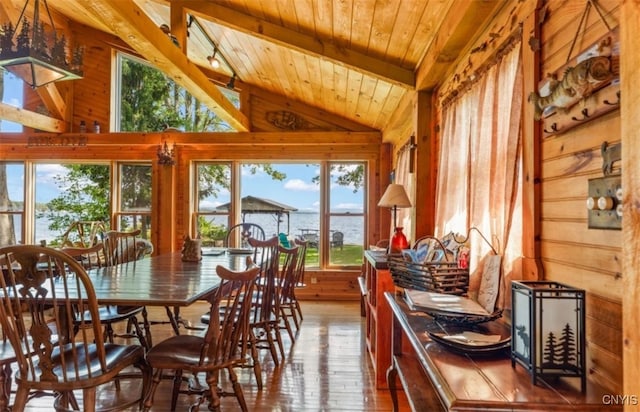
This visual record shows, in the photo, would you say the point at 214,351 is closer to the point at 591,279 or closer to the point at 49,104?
the point at 591,279

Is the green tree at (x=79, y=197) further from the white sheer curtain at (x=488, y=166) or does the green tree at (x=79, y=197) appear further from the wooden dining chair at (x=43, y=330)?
the white sheer curtain at (x=488, y=166)

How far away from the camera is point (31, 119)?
4965mm

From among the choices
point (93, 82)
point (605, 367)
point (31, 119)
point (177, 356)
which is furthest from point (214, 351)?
point (93, 82)

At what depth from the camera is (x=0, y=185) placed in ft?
19.1

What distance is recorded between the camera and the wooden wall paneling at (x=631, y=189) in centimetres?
76

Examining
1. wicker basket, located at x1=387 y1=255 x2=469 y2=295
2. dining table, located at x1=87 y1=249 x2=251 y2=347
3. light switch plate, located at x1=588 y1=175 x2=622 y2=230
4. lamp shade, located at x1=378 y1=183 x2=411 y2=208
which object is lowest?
dining table, located at x1=87 y1=249 x2=251 y2=347

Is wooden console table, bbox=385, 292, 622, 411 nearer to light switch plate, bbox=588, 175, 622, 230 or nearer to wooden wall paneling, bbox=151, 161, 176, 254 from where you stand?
light switch plate, bbox=588, 175, 622, 230

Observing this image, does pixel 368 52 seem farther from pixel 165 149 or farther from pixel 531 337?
pixel 165 149

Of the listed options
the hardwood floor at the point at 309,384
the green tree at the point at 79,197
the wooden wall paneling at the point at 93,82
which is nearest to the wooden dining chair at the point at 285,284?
the hardwood floor at the point at 309,384

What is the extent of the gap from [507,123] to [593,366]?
1.04 metres

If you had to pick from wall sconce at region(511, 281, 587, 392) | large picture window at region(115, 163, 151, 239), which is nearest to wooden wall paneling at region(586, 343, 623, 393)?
wall sconce at region(511, 281, 587, 392)

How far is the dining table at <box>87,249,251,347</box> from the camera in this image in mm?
1906

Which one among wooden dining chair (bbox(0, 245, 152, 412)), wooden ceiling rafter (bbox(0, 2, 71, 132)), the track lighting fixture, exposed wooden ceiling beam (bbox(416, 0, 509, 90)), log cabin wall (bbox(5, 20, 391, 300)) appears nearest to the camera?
wooden dining chair (bbox(0, 245, 152, 412))

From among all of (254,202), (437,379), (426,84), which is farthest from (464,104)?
(254,202)
